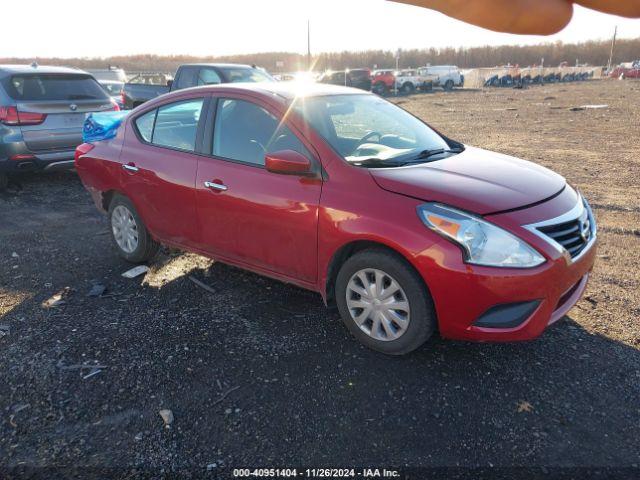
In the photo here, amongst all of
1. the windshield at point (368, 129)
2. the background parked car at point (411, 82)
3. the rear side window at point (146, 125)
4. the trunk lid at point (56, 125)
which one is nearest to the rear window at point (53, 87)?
the trunk lid at point (56, 125)

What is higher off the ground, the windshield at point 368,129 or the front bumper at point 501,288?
the windshield at point 368,129

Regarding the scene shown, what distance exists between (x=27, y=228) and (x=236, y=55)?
3598 inches

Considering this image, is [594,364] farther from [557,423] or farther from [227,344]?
[227,344]

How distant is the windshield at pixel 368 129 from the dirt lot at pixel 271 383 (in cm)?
129

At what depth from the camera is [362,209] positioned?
3.14m

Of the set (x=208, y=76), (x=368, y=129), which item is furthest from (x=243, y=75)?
(x=368, y=129)

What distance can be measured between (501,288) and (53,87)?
7574 millimetres

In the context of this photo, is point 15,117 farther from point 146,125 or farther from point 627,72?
point 627,72

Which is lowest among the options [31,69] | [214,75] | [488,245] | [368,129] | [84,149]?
[488,245]

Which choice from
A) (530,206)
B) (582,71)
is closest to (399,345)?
(530,206)

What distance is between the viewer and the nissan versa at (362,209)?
9.43ft

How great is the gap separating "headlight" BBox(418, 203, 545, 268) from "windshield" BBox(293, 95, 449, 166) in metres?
0.84

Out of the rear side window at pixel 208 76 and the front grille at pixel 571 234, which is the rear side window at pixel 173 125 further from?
the rear side window at pixel 208 76

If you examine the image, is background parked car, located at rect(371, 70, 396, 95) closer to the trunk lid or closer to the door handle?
the trunk lid
